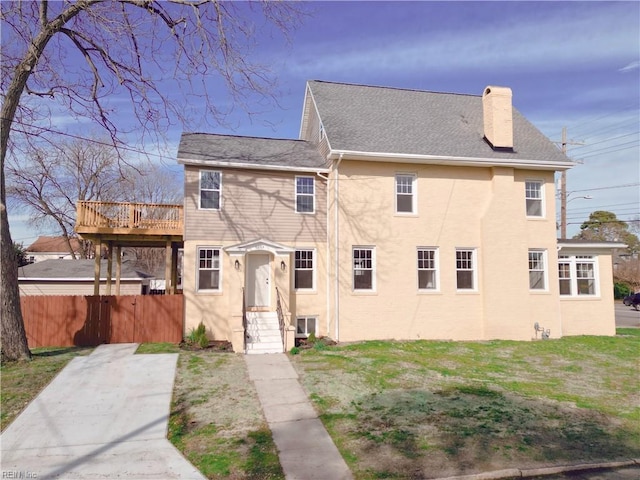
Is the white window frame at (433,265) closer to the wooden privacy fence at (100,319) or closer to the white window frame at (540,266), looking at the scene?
the white window frame at (540,266)

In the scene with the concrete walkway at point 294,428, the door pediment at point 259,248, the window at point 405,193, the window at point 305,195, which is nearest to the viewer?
the concrete walkway at point 294,428

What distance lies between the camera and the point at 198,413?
8062 millimetres

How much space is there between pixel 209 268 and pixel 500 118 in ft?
38.2

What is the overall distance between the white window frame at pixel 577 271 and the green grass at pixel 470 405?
143 inches

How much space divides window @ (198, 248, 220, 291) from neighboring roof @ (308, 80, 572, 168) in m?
5.24

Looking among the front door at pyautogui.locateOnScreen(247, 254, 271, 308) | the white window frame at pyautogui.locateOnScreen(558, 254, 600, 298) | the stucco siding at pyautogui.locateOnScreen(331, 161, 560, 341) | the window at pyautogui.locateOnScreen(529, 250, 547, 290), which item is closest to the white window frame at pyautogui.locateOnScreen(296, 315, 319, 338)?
the stucco siding at pyautogui.locateOnScreen(331, 161, 560, 341)

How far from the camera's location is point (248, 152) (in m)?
16.2

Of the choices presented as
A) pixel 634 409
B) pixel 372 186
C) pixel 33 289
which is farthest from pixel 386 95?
pixel 33 289

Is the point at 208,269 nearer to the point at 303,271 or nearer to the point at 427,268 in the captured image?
the point at 303,271

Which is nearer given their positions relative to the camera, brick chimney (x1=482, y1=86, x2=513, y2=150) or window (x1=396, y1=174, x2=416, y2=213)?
window (x1=396, y1=174, x2=416, y2=213)

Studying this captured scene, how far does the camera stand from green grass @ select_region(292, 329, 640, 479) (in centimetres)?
641

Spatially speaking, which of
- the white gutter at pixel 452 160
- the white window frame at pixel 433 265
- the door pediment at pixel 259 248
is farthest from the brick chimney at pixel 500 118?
the door pediment at pixel 259 248

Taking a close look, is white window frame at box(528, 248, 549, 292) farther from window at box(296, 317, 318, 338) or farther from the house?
window at box(296, 317, 318, 338)

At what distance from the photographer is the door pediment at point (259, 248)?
1459 cm
